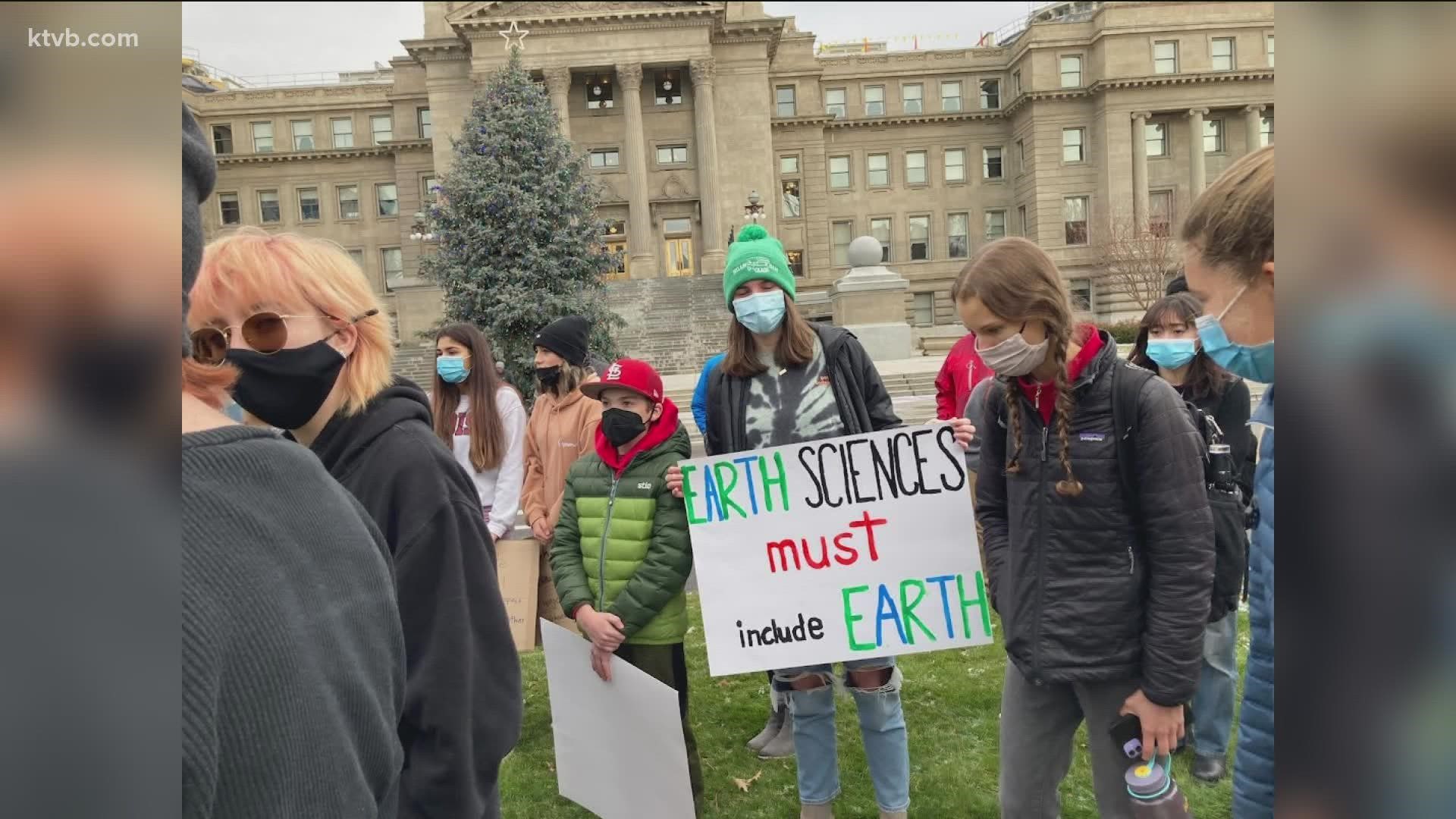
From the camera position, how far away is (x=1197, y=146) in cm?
5178

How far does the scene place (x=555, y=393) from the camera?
5758 mm

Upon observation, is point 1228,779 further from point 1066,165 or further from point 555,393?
point 1066,165

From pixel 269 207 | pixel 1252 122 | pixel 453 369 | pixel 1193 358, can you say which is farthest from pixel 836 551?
pixel 269 207

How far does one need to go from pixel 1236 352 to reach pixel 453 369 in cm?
493

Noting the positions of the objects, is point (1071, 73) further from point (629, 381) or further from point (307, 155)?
point (629, 381)

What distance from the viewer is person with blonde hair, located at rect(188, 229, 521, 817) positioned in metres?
1.80

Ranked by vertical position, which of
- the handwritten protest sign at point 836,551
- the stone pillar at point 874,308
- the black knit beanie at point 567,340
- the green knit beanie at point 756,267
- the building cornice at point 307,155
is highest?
the building cornice at point 307,155

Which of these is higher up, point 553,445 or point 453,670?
point 553,445

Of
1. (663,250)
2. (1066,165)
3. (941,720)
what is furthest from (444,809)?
(1066,165)

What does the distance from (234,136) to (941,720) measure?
199 ft

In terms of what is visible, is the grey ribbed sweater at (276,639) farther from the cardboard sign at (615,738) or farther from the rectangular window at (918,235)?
the rectangular window at (918,235)

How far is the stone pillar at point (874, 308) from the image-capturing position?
87.3 ft

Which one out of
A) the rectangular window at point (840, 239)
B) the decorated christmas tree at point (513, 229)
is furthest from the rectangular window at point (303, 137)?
the decorated christmas tree at point (513, 229)

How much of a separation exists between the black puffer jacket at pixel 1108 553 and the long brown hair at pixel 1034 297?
0.14 ft
